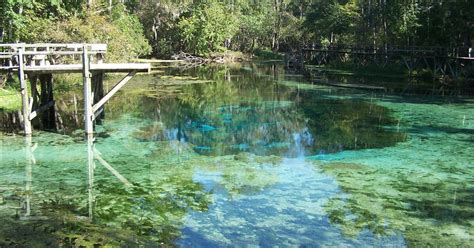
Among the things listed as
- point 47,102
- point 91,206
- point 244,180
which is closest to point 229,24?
point 47,102

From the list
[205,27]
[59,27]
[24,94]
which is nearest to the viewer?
[24,94]

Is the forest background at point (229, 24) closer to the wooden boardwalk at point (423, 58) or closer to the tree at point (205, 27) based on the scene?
the tree at point (205, 27)

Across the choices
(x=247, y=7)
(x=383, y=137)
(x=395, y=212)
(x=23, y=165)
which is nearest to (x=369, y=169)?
(x=395, y=212)

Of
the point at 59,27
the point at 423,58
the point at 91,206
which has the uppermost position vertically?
the point at 59,27

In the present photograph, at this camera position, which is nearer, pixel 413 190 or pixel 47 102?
pixel 413 190

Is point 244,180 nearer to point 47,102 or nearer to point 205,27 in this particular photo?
point 47,102

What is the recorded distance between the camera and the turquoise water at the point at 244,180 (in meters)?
9.41

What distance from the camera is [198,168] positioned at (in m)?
14.3

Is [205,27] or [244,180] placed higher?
[205,27]

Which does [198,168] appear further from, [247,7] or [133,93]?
[247,7]

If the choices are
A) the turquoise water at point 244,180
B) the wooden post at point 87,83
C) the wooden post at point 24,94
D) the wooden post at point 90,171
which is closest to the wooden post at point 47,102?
the turquoise water at point 244,180

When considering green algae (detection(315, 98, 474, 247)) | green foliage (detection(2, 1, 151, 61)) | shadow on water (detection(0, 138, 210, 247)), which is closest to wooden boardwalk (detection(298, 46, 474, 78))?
green algae (detection(315, 98, 474, 247))

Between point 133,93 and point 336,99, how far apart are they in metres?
13.3

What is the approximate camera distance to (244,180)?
42.8 feet
